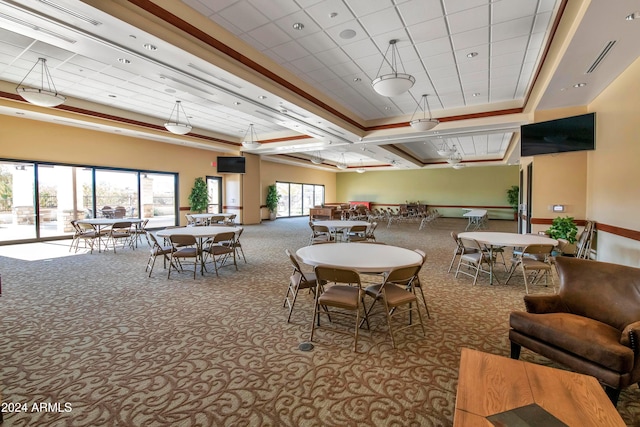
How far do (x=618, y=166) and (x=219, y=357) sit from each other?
21.7 feet

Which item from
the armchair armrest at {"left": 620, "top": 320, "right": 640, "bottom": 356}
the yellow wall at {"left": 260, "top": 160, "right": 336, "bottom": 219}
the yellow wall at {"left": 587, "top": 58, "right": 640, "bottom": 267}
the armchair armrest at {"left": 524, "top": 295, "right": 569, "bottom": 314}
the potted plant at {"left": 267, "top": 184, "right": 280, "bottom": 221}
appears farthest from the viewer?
the yellow wall at {"left": 260, "top": 160, "right": 336, "bottom": 219}

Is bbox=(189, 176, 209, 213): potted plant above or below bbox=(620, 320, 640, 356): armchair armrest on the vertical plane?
above

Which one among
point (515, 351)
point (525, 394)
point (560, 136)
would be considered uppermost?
point (560, 136)

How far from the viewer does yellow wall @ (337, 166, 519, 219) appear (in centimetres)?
1827

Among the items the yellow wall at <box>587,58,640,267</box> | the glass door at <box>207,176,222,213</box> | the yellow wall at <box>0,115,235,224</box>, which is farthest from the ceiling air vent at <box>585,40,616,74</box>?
the glass door at <box>207,176,222,213</box>

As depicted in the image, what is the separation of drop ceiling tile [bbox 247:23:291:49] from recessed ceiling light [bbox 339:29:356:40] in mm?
866

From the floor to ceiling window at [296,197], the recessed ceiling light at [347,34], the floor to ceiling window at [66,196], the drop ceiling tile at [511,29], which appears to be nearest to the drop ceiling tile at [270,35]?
the recessed ceiling light at [347,34]

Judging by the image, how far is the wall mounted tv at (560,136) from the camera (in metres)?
5.80

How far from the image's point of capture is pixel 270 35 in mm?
4656

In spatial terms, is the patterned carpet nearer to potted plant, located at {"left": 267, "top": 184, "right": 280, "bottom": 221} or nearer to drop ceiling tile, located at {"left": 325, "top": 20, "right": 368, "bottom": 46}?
drop ceiling tile, located at {"left": 325, "top": 20, "right": 368, "bottom": 46}

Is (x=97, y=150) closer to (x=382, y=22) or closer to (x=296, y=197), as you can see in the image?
(x=382, y=22)

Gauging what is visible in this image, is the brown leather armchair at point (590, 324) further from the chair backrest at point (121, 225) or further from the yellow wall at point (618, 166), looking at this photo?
the chair backrest at point (121, 225)

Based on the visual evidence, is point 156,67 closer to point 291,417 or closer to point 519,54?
point 291,417

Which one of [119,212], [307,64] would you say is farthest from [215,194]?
Answer: [307,64]
